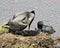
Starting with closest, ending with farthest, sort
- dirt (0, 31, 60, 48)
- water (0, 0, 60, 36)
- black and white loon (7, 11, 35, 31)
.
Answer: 1. dirt (0, 31, 60, 48)
2. black and white loon (7, 11, 35, 31)
3. water (0, 0, 60, 36)

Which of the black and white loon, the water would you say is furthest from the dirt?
the water

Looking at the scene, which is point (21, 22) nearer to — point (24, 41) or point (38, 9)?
point (24, 41)

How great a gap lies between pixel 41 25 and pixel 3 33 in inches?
28.5

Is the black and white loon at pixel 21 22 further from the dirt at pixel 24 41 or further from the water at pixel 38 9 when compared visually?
the water at pixel 38 9

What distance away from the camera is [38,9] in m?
8.80

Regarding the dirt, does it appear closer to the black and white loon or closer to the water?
the black and white loon

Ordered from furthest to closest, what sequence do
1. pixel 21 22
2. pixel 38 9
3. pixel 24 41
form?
pixel 38 9 → pixel 21 22 → pixel 24 41

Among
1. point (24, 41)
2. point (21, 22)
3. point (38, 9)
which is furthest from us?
point (38, 9)

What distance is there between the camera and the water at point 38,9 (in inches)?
323

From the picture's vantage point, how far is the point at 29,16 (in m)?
6.35

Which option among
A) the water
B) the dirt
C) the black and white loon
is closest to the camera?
the dirt

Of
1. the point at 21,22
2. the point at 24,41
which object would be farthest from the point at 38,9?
the point at 24,41

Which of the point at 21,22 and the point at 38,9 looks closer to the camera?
the point at 21,22

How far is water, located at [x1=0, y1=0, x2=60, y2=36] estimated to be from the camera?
26.9 ft
